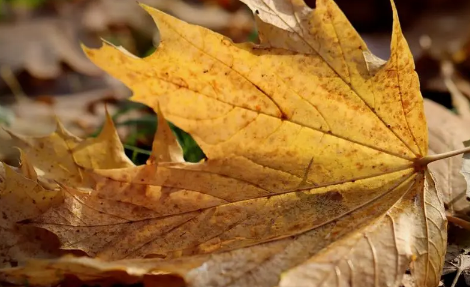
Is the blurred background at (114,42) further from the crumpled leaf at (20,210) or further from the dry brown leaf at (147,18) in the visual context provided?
the crumpled leaf at (20,210)

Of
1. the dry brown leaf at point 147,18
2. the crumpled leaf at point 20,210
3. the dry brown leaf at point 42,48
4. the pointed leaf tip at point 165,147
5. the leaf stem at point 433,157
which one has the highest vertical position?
the leaf stem at point 433,157

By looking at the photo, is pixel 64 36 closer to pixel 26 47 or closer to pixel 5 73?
pixel 26 47

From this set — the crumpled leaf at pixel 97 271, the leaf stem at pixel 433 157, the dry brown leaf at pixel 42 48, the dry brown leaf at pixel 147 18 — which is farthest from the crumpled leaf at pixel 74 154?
the dry brown leaf at pixel 147 18

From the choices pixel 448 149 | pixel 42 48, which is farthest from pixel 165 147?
pixel 42 48

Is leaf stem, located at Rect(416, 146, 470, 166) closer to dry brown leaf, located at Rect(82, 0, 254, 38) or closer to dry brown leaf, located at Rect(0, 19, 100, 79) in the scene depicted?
dry brown leaf, located at Rect(0, 19, 100, 79)

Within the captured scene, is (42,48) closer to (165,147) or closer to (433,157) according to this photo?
(165,147)

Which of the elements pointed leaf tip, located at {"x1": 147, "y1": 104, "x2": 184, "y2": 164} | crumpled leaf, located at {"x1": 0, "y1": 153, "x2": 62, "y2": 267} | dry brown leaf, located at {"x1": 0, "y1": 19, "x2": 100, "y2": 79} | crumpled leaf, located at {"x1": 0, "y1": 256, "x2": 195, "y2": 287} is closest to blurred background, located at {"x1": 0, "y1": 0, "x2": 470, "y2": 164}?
dry brown leaf, located at {"x1": 0, "y1": 19, "x2": 100, "y2": 79}
